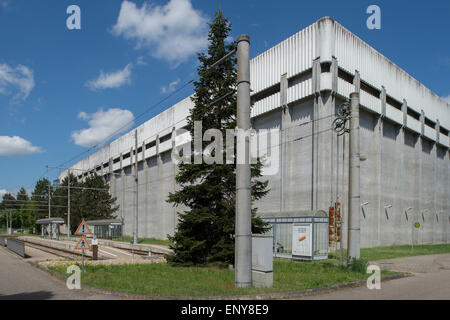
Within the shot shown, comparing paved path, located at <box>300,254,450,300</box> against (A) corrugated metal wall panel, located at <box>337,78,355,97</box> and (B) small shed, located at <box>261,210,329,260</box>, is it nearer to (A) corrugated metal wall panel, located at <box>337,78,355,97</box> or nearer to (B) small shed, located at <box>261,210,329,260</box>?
(B) small shed, located at <box>261,210,329,260</box>

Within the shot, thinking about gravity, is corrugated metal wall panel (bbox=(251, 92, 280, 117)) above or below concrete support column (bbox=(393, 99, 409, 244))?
above

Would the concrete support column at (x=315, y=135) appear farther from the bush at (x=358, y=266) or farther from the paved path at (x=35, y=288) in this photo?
the paved path at (x=35, y=288)

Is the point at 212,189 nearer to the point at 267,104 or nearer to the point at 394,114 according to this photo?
the point at 267,104

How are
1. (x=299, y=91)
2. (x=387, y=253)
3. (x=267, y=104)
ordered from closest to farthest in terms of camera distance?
1. (x=387, y=253)
2. (x=299, y=91)
3. (x=267, y=104)

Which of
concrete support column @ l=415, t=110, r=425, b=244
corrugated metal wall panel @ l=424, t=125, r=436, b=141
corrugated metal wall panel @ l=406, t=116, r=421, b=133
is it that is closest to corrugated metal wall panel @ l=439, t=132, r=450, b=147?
corrugated metal wall panel @ l=424, t=125, r=436, b=141

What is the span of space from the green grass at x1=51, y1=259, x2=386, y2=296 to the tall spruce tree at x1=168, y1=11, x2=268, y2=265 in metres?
0.94

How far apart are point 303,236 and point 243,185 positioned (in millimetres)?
10013

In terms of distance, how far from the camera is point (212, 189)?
15.5 meters

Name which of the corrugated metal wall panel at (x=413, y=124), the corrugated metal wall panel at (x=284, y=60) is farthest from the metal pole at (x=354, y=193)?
the corrugated metal wall panel at (x=413, y=124)

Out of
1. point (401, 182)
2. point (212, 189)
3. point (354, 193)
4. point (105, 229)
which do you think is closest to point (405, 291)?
point (354, 193)

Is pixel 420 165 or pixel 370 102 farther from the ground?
pixel 370 102

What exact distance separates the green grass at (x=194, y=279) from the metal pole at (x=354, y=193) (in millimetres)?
1045

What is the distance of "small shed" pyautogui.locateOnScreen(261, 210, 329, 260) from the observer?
1933 cm
